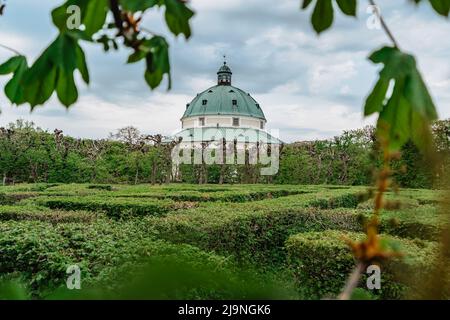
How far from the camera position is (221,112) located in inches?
2670

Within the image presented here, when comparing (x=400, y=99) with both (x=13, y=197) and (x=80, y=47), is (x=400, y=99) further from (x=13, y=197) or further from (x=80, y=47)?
(x=13, y=197)

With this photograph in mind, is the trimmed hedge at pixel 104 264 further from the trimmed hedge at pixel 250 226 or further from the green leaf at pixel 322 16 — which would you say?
the trimmed hedge at pixel 250 226

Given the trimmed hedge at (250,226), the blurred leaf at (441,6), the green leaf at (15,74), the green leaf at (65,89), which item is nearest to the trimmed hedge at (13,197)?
the trimmed hedge at (250,226)

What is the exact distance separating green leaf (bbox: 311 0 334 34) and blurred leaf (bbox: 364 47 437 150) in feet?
1.19

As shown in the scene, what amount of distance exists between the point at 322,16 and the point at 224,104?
67854 mm

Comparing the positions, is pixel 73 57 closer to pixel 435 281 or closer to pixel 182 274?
pixel 182 274

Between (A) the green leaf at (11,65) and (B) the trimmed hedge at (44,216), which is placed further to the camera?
→ (B) the trimmed hedge at (44,216)

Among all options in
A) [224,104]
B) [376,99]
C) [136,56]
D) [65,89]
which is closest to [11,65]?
[65,89]

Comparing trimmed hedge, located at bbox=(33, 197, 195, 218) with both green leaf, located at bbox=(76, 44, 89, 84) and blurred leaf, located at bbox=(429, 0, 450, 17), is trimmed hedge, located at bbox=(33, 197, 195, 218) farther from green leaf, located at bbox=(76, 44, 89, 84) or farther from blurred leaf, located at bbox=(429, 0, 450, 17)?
blurred leaf, located at bbox=(429, 0, 450, 17)

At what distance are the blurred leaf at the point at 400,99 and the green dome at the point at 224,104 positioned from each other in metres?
67.3

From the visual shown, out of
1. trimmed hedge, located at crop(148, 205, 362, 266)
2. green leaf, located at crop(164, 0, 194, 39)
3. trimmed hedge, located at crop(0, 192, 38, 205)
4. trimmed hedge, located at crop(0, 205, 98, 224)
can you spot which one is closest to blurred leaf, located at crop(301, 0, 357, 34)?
green leaf, located at crop(164, 0, 194, 39)

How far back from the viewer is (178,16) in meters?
0.95

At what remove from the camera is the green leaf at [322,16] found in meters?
1.15
